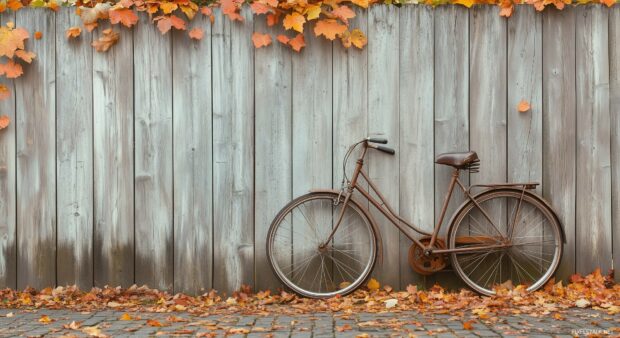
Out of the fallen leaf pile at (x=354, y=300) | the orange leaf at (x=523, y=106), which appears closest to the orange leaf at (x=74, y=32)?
the fallen leaf pile at (x=354, y=300)

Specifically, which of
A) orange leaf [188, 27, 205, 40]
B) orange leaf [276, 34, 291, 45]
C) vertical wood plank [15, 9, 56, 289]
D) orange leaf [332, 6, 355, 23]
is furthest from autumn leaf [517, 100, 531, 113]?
vertical wood plank [15, 9, 56, 289]

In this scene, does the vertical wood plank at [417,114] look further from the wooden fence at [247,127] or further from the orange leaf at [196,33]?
the orange leaf at [196,33]

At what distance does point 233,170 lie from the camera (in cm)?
508

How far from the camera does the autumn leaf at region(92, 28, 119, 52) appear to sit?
5008 millimetres

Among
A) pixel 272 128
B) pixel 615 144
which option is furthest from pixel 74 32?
pixel 615 144

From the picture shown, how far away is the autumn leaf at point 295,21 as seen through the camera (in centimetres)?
491

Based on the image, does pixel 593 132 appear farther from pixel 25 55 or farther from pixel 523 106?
pixel 25 55

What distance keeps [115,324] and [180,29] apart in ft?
6.78

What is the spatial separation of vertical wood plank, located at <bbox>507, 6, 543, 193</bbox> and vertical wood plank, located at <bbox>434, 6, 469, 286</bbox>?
315mm

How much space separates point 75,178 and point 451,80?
273 centimetres

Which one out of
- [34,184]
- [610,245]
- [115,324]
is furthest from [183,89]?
[610,245]

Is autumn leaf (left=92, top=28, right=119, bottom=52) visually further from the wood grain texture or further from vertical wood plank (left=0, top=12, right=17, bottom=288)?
the wood grain texture

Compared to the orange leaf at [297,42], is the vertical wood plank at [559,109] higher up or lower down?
lower down

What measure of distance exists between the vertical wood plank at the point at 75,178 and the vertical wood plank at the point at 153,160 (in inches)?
13.4
